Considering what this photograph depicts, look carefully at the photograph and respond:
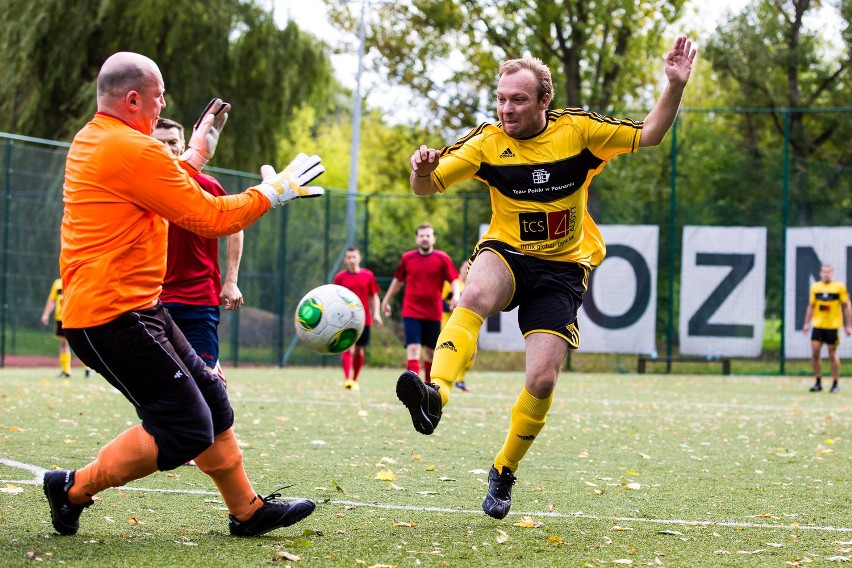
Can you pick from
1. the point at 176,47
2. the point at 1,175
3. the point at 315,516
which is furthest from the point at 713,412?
the point at 176,47

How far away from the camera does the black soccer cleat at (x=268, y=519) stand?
4906mm

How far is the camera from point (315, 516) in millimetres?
5539

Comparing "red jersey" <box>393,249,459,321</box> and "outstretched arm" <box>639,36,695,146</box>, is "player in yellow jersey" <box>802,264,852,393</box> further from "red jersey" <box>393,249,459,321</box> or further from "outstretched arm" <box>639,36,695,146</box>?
"outstretched arm" <box>639,36,695,146</box>

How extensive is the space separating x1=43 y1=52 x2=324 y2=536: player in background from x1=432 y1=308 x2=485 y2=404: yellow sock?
1093 mm

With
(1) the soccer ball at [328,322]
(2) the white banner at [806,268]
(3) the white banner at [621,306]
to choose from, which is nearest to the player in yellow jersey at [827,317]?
(2) the white banner at [806,268]

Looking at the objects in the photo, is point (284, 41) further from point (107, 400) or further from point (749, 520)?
point (749, 520)

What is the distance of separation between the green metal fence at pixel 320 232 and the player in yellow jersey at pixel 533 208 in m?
13.0

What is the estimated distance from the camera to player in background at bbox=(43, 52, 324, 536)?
4.38 metres

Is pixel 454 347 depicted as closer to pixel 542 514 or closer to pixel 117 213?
pixel 542 514

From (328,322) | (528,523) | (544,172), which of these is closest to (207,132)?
(544,172)

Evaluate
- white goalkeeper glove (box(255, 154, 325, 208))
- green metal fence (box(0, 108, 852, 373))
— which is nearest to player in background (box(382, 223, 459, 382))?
green metal fence (box(0, 108, 852, 373))

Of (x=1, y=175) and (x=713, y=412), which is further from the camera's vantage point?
(x=1, y=175)

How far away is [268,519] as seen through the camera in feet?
16.1

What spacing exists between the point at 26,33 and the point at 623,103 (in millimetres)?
16326
